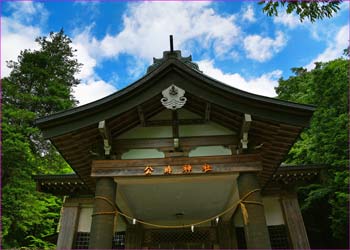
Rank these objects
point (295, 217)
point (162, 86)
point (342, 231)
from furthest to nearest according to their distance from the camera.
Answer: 1. point (342, 231)
2. point (295, 217)
3. point (162, 86)

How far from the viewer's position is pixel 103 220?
5613 mm

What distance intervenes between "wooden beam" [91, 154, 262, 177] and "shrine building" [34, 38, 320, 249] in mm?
21

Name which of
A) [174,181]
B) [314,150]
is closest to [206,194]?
[174,181]

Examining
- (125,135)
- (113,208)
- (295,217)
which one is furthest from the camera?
(295,217)

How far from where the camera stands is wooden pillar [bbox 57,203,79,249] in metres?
9.02

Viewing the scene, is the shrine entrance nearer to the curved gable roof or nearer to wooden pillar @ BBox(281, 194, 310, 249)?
wooden pillar @ BBox(281, 194, 310, 249)

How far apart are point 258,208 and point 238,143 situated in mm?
1560

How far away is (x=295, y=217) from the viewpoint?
873 centimetres

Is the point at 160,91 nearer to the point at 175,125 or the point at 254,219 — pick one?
the point at 175,125

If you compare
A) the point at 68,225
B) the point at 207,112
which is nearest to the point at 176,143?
the point at 207,112

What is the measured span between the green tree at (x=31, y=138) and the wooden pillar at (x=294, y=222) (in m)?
11.0

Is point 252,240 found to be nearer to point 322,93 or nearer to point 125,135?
point 125,135

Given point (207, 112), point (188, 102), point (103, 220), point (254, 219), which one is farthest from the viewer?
point (188, 102)

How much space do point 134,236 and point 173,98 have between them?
17.0 ft
